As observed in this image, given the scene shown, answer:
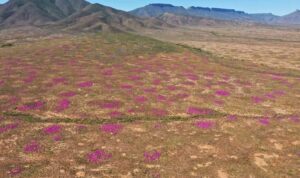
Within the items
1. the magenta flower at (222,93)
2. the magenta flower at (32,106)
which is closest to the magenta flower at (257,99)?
the magenta flower at (222,93)

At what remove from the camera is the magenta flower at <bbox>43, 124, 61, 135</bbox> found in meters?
35.7

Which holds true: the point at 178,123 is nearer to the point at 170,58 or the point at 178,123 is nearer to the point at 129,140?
the point at 129,140

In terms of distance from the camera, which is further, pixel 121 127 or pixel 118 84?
pixel 118 84

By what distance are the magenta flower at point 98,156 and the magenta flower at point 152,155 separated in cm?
380

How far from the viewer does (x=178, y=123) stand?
39938 mm

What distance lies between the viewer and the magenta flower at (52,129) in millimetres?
35719

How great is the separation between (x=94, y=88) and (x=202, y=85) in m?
23.8

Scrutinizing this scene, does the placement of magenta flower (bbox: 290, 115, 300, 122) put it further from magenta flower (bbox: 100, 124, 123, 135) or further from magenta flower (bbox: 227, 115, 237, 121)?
magenta flower (bbox: 100, 124, 123, 135)

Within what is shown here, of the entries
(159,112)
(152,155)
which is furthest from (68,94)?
(152,155)

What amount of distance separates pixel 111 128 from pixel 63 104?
543 inches

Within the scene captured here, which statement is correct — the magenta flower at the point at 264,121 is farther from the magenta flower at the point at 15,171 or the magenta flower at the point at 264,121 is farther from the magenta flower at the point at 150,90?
the magenta flower at the point at 15,171

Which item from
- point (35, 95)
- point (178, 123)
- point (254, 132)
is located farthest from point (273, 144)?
point (35, 95)

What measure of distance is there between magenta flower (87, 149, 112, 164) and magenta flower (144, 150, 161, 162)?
12.5 ft

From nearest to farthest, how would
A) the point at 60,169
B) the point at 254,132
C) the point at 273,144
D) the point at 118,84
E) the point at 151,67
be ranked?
the point at 60,169 → the point at 273,144 → the point at 254,132 → the point at 118,84 → the point at 151,67
